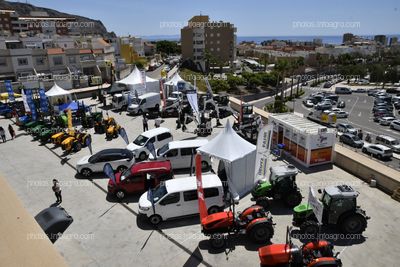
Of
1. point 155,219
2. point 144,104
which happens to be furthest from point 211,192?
point 144,104

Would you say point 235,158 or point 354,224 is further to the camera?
point 235,158

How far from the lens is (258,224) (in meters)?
10.5

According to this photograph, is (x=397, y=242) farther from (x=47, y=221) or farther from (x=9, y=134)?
(x=9, y=134)

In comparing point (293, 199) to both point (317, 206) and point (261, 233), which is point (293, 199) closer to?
point (261, 233)

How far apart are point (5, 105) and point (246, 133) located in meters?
25.9

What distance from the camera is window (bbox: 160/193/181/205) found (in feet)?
39.9

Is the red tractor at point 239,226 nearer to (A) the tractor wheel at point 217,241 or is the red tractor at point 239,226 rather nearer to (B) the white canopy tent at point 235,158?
(A) the tractor wheel at point 217,241

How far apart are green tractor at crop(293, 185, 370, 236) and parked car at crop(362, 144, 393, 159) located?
16.9 meters

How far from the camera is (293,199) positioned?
12.8 meters

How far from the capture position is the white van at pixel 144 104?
2953cm

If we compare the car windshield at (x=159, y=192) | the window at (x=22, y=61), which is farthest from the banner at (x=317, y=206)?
the window at (x=22, y=61)

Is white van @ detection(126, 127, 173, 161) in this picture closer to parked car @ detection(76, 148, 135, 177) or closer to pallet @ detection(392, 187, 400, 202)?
parked car @ detection(76, 148, 135, 177)

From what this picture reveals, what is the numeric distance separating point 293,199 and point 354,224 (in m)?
2.55

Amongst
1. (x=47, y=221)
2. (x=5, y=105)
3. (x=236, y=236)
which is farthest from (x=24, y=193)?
(x=5, y=105)
